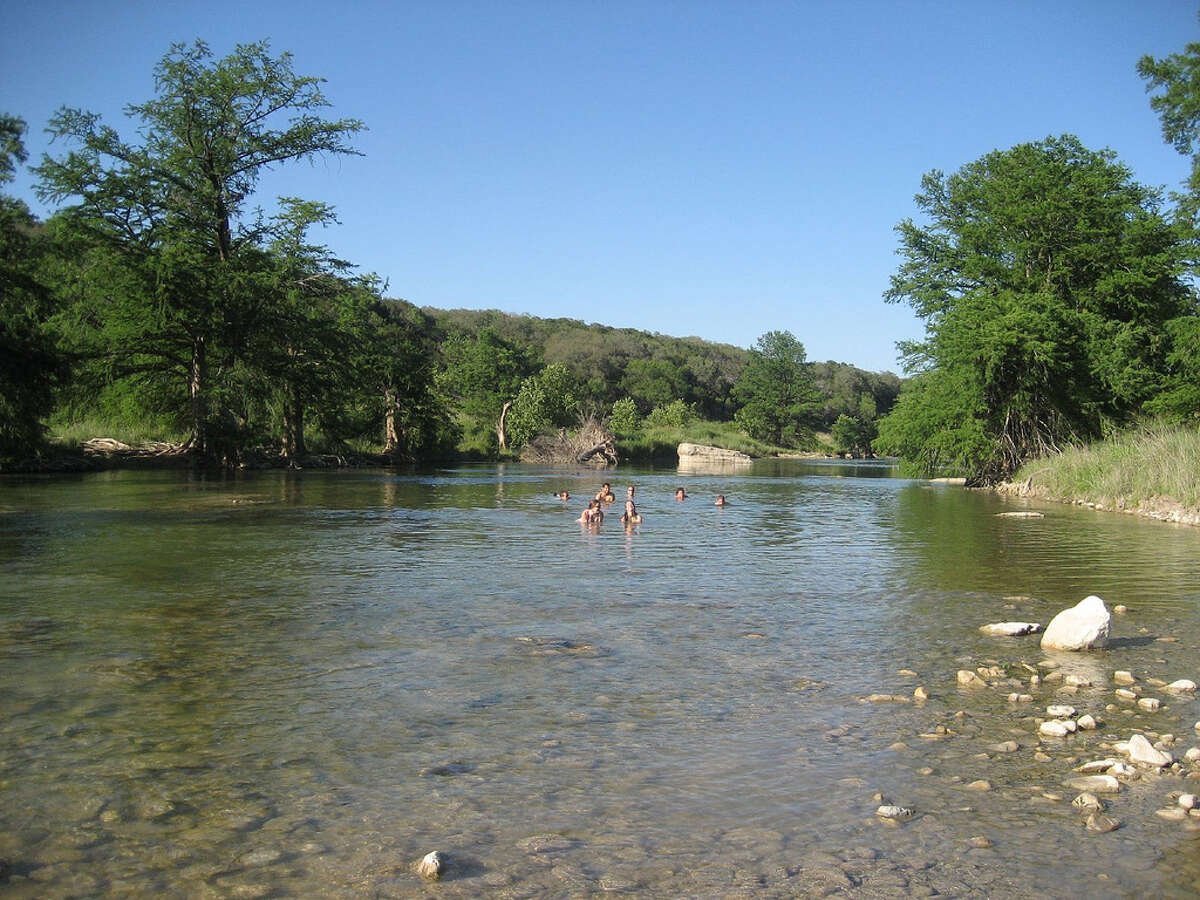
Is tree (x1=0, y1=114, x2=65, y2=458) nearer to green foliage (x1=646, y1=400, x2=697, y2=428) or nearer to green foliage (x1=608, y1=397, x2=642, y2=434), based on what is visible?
green foliage (x1=608, y1=397, x2=642, y2=434)

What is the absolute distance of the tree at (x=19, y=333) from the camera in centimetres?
2686

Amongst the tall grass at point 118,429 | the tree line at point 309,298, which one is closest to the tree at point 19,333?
the tree line at point 309,298

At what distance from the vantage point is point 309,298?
4603 centimetres

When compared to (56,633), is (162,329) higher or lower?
higher

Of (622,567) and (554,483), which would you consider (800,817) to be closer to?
(622,567)

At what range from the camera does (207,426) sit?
136ft

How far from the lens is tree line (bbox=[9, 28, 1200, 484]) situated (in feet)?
110

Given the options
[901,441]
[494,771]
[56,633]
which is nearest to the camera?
[494,771]

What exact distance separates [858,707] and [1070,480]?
27424mm

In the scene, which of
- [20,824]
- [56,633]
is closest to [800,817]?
[20,824]

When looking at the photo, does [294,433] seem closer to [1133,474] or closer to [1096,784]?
[1133,474]

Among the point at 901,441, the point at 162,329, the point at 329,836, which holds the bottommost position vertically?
the point at 329,836

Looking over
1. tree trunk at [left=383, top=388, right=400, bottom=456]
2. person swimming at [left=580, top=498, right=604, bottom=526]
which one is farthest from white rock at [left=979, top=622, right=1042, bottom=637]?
tree trunk at [left=383, top=388, right=400, bottom=456]

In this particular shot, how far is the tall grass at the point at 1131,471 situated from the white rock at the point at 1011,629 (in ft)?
54.2
